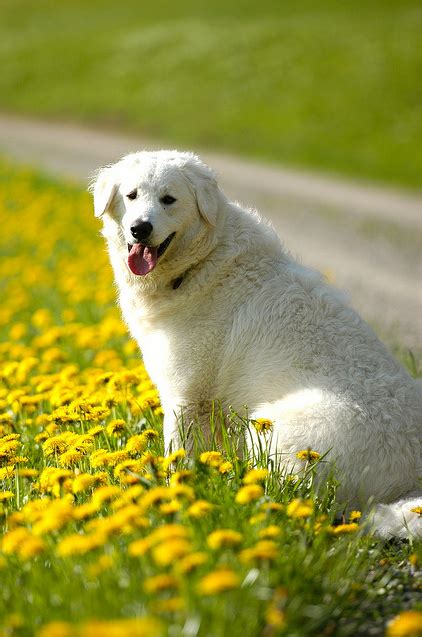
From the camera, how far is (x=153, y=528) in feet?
11.2

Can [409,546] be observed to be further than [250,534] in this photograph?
Yes

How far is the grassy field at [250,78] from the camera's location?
23219 millimetres

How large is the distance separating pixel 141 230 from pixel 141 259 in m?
0.25

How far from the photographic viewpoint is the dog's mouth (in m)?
4.91

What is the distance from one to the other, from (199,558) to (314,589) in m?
0.66

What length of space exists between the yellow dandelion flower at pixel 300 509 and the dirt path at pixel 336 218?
4.56 metres

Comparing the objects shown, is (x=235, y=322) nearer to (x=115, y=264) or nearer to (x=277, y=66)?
(x=115, y=264)

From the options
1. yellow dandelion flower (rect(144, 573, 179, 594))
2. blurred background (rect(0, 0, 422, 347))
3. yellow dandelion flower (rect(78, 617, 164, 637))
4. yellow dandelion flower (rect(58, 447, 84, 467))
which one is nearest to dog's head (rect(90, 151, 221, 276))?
yellow dandelion flower (rect(58, 447, 84, 467))

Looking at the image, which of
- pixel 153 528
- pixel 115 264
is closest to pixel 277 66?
pixel 115 264

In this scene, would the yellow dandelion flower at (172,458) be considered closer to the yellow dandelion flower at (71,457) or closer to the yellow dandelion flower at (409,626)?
the yellow dandelion flower at (71,457)

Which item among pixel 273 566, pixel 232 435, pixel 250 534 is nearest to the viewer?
pixel 273 566

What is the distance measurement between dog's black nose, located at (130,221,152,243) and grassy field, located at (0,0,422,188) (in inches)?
596

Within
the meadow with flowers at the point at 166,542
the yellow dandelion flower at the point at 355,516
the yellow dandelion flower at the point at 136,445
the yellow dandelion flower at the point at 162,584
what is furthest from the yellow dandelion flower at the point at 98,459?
the yellow dandelion flower at the point at 162,584

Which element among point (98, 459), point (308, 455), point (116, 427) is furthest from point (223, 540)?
point (116, 427)
